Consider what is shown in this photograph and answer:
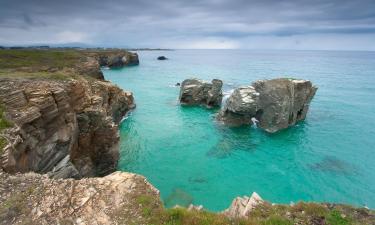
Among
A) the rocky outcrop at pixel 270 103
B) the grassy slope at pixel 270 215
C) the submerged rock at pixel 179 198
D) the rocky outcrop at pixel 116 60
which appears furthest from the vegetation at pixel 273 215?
the rocky outcrop at pixel 116 60

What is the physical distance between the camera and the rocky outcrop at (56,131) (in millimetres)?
19875

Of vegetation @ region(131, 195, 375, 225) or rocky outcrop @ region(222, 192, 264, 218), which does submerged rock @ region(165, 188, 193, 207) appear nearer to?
A: rocky outcrop @ region(222, 192, 264, 218)

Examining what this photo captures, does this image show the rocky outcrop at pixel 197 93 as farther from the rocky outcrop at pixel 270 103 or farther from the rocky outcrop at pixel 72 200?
the rocky outcrop at pixel 72 200

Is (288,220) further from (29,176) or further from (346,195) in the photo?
(346,195)

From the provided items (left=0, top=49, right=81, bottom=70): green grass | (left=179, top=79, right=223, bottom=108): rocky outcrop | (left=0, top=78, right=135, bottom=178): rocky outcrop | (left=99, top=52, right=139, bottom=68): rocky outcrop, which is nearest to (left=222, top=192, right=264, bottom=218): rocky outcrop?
(left=0, top=78, right=135, bottom=178): rocky outcrop

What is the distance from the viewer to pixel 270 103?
4944cm

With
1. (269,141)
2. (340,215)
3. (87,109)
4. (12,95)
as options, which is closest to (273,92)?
(269,141)

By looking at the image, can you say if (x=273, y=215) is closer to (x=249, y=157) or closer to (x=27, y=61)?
(x=249, y=157)

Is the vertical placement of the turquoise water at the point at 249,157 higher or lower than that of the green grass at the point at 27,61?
lower

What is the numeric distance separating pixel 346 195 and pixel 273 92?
23.1 metres

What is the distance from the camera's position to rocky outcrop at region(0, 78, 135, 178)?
19.9 meters

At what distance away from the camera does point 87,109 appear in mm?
30031

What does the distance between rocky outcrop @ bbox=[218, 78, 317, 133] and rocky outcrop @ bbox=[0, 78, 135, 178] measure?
25563 millimetres

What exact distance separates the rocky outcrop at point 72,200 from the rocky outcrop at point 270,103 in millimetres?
35387
